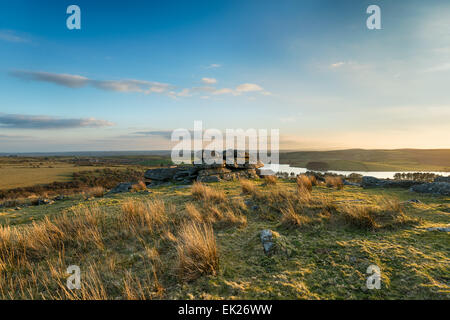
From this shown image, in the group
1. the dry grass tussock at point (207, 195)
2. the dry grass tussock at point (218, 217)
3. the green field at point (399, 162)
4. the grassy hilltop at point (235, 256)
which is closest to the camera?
the grassy hilltop at point (235, 256)

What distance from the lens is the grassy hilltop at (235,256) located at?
2.94 metres

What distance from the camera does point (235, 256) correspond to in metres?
4.00

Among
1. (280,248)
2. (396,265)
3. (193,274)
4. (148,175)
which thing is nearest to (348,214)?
(396,265)

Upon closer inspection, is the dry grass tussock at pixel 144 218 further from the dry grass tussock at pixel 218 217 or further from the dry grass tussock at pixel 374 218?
the dry grass tussock at pixel 374 218

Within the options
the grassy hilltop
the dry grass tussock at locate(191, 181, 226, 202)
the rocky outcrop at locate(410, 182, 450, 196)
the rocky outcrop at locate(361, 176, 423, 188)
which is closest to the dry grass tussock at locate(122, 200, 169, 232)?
the grassy hilltop

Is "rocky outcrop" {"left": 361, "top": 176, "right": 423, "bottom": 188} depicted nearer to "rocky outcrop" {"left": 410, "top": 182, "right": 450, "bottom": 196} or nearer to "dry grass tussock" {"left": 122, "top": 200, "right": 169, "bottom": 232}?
"rocky outcrop" {"left": 410, "top": 182, "right": 450, "bottom": 196}

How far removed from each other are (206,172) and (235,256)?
43.8 ft

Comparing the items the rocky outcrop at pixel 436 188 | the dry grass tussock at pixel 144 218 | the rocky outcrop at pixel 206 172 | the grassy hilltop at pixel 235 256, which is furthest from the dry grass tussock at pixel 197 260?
the rocky outcrop at pixel 436 188

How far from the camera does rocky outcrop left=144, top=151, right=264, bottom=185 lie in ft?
56.7

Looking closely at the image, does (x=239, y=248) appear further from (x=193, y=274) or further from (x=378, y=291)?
(x=378, y=291)

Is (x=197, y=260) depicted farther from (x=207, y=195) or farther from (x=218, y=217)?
(x=207, y=195)

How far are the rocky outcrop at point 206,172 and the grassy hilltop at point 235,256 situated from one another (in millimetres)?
10596

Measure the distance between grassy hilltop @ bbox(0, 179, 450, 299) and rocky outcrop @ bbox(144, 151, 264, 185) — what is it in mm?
10596
